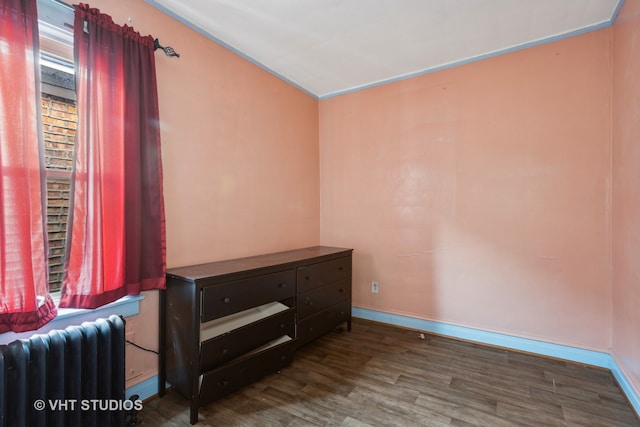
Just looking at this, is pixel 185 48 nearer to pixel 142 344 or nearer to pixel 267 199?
pixel 267 199

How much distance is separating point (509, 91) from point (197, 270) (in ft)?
9.31

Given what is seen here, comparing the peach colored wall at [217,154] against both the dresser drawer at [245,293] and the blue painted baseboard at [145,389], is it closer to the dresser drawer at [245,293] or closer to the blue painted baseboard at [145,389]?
the blue painted baseboard at [145,389]

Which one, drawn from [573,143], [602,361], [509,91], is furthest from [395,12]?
[602,361]

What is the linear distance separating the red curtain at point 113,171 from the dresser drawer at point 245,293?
39 cm

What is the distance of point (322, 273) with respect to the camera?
8.24ft

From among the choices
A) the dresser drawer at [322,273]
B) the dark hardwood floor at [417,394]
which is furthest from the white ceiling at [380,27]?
the dark hardwood floor at [417,394]

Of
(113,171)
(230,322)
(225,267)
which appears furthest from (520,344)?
(113,171)

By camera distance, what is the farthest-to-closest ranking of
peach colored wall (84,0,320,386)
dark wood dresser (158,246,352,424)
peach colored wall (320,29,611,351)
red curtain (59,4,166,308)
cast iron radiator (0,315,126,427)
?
peach colored wall (320,29,611,351), peach colored wall (84,0,320,386), dark wood dresser (158,246,352,424), red curtain (59,4,166,308), cast iron radiator (0,315,126,427)

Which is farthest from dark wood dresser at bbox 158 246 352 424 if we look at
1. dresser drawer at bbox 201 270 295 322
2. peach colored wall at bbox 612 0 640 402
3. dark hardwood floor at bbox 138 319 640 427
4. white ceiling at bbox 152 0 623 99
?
peach colored wall at bbox 612 0 640 402

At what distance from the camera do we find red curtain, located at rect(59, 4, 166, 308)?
4.92 feet

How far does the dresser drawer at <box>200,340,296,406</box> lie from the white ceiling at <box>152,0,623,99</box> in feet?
7.56

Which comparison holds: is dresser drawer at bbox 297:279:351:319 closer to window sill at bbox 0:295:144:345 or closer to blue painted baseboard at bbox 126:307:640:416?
blue painted baseboard at bbox 126:307:640:416

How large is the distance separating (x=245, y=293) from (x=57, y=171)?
1.20 metres

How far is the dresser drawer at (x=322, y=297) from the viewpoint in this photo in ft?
7.55
